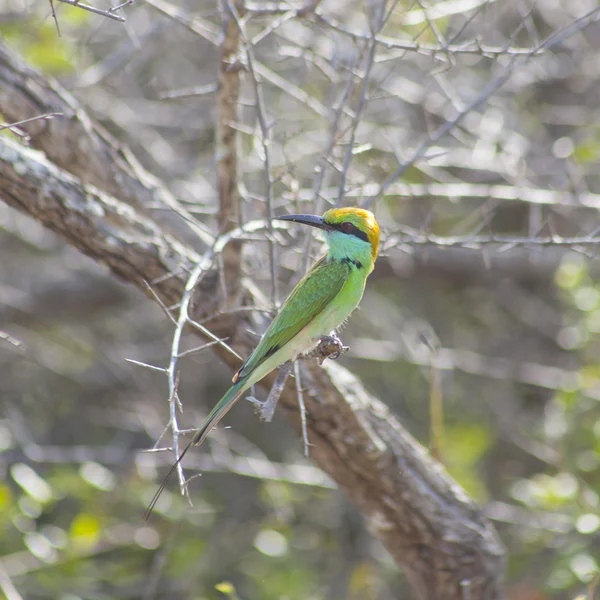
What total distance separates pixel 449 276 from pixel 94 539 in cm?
280

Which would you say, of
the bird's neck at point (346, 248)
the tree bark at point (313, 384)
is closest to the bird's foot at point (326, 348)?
the tree bark at point (313, 384)

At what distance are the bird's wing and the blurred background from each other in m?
1.07

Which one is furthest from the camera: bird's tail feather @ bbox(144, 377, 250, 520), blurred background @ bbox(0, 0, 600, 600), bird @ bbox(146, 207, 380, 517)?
blurred background @ bbox(0, 0, 600, 600)

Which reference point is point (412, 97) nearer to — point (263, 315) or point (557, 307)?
point (557, 307)

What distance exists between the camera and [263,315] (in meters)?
3.08

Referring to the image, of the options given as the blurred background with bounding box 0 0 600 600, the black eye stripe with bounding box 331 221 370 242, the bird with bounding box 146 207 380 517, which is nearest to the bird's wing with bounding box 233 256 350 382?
the bird with bounding box 146 207 380 517

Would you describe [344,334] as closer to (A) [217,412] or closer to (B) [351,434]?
Answer: (B) [351,434]

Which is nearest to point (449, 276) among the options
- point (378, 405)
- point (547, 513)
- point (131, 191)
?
point (547, 513)

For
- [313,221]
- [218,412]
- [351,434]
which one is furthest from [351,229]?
[218,412]

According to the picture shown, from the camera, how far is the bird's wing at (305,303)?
105 inches

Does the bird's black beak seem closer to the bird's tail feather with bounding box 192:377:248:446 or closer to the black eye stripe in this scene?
the black eye stripe

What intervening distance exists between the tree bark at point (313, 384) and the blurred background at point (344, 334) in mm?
644

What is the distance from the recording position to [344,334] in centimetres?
563

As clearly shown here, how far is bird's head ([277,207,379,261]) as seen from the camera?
2.88 metres
